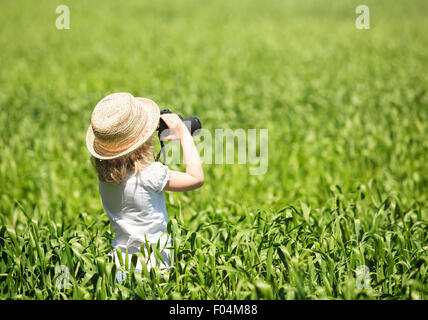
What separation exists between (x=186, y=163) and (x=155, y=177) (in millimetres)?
165

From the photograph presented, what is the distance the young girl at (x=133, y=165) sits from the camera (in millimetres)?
1828

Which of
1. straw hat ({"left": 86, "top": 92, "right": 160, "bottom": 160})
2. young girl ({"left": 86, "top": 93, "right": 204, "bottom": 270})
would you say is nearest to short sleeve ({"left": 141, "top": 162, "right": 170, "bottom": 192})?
young girl ({"left": 86, "top": 93, "right": 204, "bottom": 270})

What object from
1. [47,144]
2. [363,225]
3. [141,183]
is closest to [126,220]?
[141,183]

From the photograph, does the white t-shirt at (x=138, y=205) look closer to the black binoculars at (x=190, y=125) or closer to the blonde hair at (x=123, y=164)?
the blonde hair at (x=123, y=164)

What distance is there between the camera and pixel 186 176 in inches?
75.9

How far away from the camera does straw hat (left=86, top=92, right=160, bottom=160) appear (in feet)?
5.95

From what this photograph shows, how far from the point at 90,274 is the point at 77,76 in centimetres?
686

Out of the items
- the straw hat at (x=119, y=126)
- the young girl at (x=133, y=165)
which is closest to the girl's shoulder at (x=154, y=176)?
the young girl at (x=133, y=165)

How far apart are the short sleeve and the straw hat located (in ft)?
Answer: 0.42

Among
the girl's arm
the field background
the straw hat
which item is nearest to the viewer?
the straw hat

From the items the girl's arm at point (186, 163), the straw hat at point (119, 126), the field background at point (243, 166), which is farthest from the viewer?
the field background at point (243, 166)

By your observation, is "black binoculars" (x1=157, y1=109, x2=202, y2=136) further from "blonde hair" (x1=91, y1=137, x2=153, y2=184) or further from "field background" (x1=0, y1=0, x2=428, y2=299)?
"field background" (x1=0, y1=0, x2=428, y2=299)

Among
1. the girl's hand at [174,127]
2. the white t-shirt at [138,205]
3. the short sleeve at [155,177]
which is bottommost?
the white t-shirt at [138,205]
